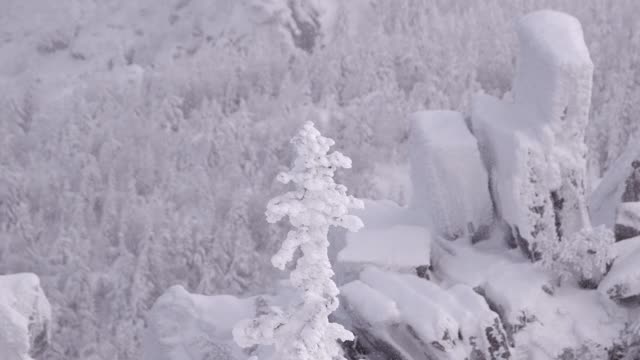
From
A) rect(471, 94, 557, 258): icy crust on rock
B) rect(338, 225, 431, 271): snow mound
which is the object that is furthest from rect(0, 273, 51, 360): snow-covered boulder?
rect(471, 94, 557, 258): icy crust on rock

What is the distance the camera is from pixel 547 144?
20078 millimetres

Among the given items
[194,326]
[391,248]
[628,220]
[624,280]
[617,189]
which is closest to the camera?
[624,280]

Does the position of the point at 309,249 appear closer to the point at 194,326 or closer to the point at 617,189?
the point at 194,326

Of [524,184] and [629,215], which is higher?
[524,184]

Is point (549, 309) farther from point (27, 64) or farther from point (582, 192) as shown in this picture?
point (27, 64)

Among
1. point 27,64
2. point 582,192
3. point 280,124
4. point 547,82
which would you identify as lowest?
point 27,64

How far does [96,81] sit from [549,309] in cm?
6281

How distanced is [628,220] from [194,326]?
11.1 metres

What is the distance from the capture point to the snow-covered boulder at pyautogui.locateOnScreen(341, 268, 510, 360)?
17.6 meters

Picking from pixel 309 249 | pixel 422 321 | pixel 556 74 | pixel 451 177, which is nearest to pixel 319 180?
pixel 309 249

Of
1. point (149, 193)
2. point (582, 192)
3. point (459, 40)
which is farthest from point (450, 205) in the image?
point (459, 40)

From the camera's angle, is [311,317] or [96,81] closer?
[311,317]

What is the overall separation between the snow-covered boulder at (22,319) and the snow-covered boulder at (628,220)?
14636 millimetres

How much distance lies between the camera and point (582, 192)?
20.7 m
